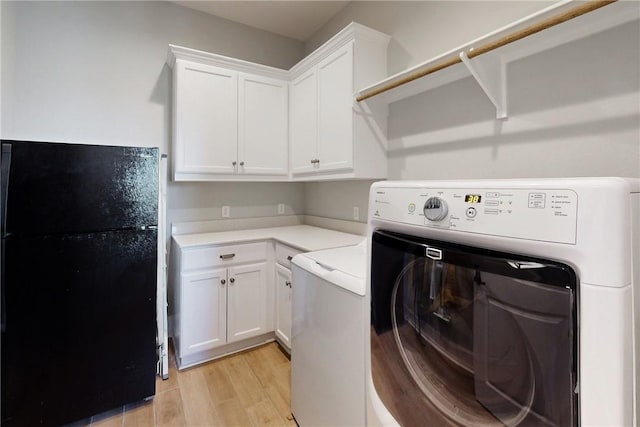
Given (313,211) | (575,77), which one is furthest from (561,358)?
(313,211)

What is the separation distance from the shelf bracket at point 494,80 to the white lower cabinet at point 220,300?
68.6 inches

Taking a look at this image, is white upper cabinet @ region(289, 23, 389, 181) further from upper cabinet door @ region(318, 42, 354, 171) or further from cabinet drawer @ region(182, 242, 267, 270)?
cabinet drawer @ region(182, 242, 267, 270)

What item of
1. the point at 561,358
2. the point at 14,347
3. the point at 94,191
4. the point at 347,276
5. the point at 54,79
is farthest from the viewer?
the point at 54,79

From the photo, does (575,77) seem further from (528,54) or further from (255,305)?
(255,305)

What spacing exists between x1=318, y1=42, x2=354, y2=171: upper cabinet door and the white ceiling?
0.71 m

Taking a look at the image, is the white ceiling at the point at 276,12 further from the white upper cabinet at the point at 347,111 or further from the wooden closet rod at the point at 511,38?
the wooden closet rod at the point at 511,38

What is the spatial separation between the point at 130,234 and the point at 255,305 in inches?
41.2

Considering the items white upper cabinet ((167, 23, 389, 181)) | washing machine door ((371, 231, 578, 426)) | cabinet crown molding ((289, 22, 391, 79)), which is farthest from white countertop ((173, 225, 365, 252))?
cabinet crown molding ((289, 22, 391, 79))

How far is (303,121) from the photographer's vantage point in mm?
2512

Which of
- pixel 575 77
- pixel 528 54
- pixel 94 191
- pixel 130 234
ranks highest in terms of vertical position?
pixel 528 54

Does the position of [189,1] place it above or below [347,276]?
above

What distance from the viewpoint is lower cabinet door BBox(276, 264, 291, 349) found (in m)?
2.20

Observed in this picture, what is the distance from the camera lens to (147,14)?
242 cm

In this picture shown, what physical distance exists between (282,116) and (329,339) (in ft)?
6.64
